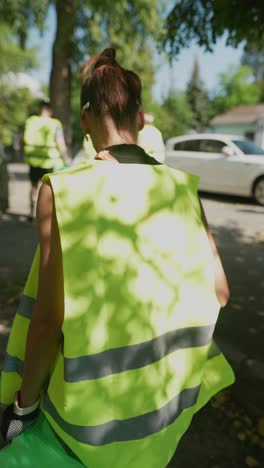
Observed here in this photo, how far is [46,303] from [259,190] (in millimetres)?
9628

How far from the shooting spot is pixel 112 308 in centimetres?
95

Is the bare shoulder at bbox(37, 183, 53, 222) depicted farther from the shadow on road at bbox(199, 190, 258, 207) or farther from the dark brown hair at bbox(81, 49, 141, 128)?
the shadow on road at bbox(199, 190, 258, 207)

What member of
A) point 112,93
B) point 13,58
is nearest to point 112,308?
point 112,93

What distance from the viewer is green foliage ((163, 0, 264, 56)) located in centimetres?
316

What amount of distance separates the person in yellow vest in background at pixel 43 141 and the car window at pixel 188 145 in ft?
19.7

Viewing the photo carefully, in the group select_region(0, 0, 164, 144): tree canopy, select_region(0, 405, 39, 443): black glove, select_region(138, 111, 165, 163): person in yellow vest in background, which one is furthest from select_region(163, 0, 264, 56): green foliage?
select_region(0, 0, 164, 144): tree canopy

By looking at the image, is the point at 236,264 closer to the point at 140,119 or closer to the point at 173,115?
the point at 140,119

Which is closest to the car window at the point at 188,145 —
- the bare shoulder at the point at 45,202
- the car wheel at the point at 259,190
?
the car wheel at the point at 259,190

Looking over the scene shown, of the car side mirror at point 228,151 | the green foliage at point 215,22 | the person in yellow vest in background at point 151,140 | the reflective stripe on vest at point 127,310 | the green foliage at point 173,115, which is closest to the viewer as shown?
the reflective stripe on vest at point 127,310

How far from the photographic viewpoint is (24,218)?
24.6 feet

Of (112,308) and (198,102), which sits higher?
(198,102)

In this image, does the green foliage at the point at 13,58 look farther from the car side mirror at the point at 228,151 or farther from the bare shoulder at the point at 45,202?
the bare shoulder at the point at 45,202

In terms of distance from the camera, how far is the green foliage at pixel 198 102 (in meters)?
50.4

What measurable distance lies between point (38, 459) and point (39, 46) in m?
34.6
